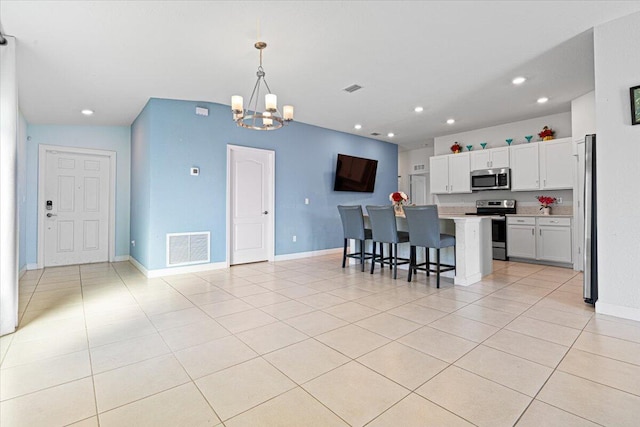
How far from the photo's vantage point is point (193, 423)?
1420 millimetres

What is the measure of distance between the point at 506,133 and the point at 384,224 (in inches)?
148

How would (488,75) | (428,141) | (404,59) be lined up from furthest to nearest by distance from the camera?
(428,141)
(488,75)
(404,59)

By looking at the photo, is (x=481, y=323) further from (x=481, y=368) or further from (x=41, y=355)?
(x=41, y=355)

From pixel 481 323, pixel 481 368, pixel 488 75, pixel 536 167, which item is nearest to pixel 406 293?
pixel 481 323

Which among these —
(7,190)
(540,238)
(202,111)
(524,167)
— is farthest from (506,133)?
(7,190)

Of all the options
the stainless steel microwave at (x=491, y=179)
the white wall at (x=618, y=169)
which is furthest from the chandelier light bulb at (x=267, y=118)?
the stainless steel microwave at (x=491, y=179)

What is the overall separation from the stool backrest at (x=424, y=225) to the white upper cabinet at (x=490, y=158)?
10.4 ft

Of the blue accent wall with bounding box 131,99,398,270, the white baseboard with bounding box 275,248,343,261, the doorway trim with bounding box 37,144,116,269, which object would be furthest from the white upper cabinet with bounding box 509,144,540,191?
the doorway trim with bounding box 37,144,116,269

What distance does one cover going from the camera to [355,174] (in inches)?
275

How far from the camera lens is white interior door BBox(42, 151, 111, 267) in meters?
5.28

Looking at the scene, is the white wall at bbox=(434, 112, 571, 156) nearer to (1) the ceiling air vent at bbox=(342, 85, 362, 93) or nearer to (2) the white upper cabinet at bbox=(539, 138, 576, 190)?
(2) the white upper cabinet at bbox=(539, 138, 576, 190)

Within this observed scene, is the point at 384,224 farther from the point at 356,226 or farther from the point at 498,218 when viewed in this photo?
the point at 498,218

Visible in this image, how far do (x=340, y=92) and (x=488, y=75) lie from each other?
1.91 meters

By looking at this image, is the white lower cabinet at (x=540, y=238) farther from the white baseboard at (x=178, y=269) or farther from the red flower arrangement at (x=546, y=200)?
the white baseboard at (x=178, y=269)
